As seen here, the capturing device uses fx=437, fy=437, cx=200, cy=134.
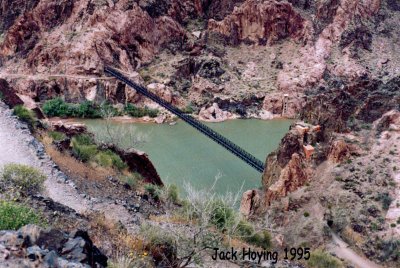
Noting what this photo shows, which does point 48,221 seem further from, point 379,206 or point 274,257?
point 379,206

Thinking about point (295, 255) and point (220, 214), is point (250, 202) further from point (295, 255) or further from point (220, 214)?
point (220, 214)

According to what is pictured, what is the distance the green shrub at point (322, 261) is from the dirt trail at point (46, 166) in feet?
17.2

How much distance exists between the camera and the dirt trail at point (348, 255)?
45.0ft

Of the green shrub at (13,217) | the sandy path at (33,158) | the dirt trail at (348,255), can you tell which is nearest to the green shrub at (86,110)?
the sandy path at (33,158)

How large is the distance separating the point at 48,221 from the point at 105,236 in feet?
3.36

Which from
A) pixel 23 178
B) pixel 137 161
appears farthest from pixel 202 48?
pixel 23 178

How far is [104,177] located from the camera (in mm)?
12703

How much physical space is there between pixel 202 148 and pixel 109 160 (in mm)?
18055

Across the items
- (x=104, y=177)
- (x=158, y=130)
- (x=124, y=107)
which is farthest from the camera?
(x=124, y=107)

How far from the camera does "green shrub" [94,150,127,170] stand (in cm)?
1410

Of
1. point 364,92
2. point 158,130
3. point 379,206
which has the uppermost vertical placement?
point 364,92

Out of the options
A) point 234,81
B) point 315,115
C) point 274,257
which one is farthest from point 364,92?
point 234,81

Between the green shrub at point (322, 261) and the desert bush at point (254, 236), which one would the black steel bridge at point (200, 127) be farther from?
the desert bush at point (254, 236)

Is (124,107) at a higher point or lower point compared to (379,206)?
lower
